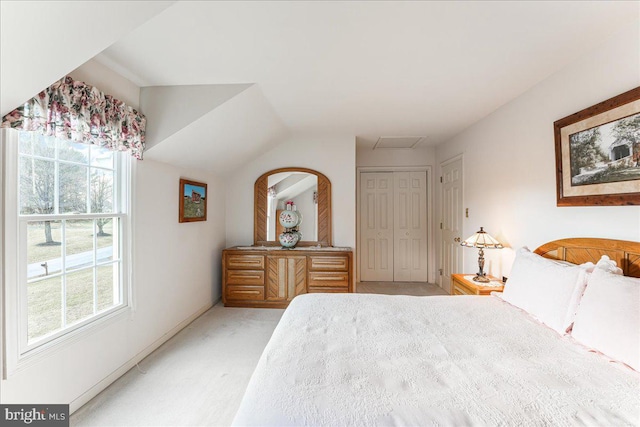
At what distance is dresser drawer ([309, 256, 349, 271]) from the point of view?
3467mm

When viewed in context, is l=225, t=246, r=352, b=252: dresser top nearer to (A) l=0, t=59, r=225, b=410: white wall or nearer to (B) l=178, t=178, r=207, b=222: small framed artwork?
(A) l=0, t=59, r=225, b=410: white wall

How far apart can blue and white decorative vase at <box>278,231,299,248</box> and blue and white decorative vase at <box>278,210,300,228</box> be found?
135 millimetres

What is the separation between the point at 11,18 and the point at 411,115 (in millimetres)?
3018

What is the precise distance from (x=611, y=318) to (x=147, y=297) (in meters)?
3.10

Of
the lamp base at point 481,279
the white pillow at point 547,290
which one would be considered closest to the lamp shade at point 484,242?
the lamp base at point 481,279

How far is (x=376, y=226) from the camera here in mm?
4664

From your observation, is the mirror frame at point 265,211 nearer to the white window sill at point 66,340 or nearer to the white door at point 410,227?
the white door at point 410,227

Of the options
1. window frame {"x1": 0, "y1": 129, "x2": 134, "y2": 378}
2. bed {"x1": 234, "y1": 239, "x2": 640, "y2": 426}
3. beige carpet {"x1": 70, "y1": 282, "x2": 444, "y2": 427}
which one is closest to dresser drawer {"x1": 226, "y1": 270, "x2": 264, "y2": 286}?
beige carpet {"x1": 70, "y1": 282, "x2": 444, "y2": 427}

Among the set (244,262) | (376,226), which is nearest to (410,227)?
(376,226)

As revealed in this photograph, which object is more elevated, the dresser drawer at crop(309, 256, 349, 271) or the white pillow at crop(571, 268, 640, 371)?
the white pillow at crop(571, 268, 640, 371)

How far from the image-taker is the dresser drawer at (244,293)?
3553 mm

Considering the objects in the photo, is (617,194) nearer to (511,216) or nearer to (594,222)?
(594,222)

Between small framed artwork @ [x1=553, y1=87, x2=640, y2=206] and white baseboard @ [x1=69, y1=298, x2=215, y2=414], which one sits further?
white baseboard @ [x1=69, y1=298, x2=215, y2=414]

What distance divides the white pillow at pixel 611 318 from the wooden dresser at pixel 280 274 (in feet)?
7.64
